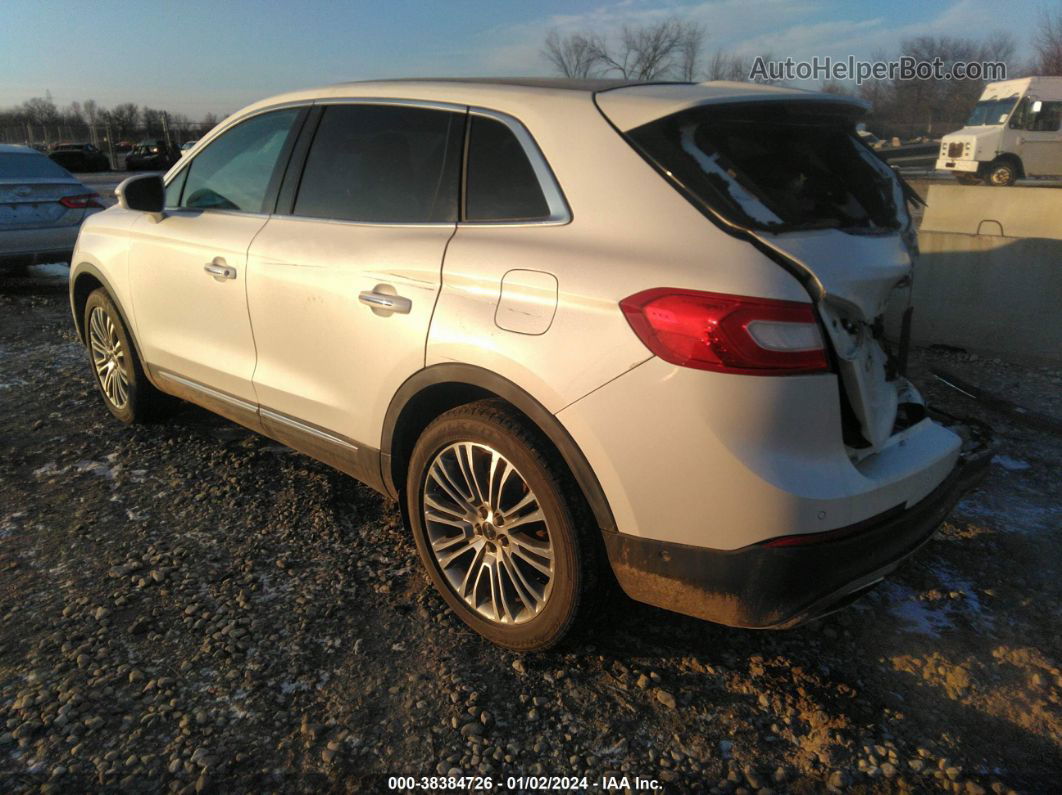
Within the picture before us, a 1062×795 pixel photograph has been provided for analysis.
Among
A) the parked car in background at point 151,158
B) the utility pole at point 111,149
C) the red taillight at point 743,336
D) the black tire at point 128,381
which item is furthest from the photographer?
the utility pole at point 111,149

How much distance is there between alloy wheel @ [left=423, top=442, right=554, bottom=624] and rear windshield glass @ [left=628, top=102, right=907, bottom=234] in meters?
1.01

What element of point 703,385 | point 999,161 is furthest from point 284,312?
point 999,161

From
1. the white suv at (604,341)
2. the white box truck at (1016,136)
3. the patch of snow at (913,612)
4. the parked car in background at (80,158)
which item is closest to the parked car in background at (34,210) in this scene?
the white suv at (604,341)

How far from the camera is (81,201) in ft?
29.9

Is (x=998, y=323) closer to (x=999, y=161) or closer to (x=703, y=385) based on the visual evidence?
(x=703, y=385)

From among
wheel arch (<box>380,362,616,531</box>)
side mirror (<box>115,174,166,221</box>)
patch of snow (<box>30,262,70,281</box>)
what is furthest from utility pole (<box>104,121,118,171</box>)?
wheel arch (<box>380,362,616,531</box>)

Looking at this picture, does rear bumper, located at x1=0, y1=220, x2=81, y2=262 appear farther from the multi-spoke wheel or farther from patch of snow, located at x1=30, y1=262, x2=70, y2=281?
the multi-spoke wheel

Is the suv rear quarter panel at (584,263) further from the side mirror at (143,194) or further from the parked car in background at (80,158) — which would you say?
the parked car in background at (80,158)

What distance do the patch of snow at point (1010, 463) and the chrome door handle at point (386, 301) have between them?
10.7ft

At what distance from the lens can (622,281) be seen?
2117 mm

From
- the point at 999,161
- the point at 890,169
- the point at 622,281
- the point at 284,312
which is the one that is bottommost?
the point at 999,161

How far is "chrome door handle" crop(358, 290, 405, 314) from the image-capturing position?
266 cm

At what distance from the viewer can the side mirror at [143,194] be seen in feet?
12.8

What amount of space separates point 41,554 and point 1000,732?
354 cm
